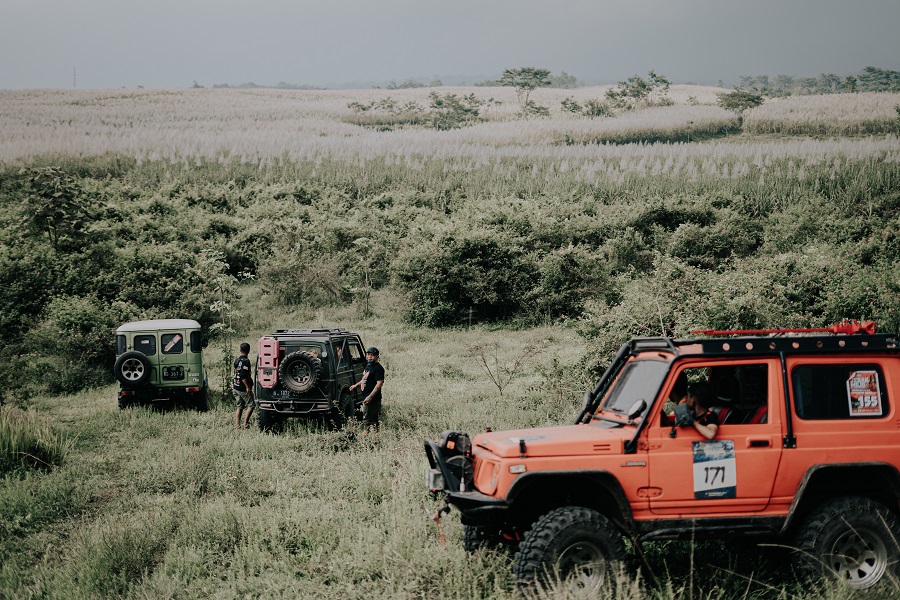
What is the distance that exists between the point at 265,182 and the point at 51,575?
30534 mm

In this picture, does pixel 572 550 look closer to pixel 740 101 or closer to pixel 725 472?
pixel 725 472

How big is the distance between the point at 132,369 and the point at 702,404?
39.3 ft

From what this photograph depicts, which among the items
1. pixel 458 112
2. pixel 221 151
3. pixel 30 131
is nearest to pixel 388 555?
pixel 221 151

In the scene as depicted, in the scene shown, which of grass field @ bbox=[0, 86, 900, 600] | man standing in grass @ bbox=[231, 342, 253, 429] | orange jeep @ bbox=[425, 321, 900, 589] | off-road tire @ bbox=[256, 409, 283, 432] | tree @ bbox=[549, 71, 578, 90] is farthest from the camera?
tree @ bbox=[549, 71, 578, 90]

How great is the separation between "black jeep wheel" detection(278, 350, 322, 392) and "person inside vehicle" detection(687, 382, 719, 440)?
7.63 metres

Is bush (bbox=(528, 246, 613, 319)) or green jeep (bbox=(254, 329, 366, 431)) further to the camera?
bush (bbox=(528, 246, 613, 319))

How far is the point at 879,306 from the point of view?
14398 millimetres

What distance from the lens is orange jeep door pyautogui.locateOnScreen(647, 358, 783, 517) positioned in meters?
5.81

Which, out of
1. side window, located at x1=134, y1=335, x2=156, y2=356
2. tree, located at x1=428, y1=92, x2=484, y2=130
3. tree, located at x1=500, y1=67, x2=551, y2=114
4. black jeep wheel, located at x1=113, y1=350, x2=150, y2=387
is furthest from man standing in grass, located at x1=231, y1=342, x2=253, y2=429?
tree, located at x1=500, y1=67, x2=551, y2=114

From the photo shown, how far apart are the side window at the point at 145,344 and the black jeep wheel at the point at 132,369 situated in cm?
70

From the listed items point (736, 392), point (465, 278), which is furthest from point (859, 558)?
point (465, 278)

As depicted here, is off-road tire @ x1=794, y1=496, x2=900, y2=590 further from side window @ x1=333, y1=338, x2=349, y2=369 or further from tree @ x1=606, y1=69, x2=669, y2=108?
tree @ x1=606, y1=69, x2=669, y2=108

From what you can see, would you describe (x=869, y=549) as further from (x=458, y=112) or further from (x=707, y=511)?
(x=458, y=112)

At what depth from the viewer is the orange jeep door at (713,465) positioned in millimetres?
5809
